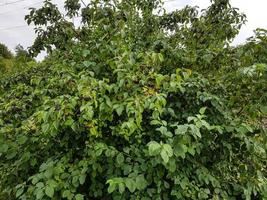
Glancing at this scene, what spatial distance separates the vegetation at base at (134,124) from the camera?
1816mm

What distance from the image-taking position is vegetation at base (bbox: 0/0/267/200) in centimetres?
182

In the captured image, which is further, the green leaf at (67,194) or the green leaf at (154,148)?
the green leaf at (67,194)

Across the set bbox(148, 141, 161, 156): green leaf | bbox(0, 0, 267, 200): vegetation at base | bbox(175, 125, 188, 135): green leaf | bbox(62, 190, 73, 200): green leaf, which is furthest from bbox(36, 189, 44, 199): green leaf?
bbox(175, 125, 188, 135): green leaf

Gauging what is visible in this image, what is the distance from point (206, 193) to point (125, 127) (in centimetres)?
56

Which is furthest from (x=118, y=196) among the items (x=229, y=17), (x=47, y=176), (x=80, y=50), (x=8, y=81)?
(x=229, y=17)

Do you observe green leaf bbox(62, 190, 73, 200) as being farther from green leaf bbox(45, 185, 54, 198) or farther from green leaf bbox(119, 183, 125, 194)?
green leaf bbox(119, 183, 125, 194)

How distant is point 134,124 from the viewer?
1.78m

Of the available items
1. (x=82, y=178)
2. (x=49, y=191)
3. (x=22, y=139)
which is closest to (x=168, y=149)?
(x=82, y=178)

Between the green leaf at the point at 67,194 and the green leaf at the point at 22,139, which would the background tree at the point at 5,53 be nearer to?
the green leaf at the point at 22,139

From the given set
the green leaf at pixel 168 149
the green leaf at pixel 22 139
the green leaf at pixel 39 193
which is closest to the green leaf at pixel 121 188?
A: the green leaf at pixel 168 149

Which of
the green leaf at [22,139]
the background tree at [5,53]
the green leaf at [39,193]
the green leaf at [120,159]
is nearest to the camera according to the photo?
the green leaf at [39,193]

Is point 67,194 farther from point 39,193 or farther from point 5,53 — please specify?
point 5,53

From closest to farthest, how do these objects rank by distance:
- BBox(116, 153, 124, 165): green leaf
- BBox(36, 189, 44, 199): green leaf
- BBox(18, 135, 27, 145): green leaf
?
BBox(36, 189, 44, 199): green leaf
BBox(116, 153, 124, 165): green leaf
BBox(18, 135, 27, 145): green leaf

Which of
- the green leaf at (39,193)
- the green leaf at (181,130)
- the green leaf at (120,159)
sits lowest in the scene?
the green leaf at (39,193)
